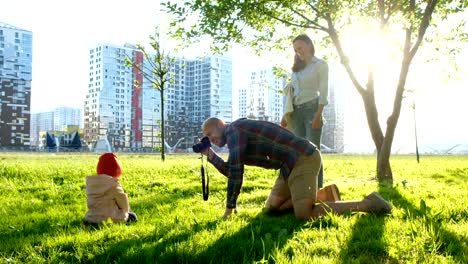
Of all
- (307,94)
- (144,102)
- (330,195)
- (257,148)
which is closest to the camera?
(257,148)

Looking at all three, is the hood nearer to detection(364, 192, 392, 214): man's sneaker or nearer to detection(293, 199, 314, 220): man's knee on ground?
detection(293, 199, 314, 220): man's knee on ground

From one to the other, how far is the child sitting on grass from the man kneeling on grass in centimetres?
143

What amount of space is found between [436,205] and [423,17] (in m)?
6.35

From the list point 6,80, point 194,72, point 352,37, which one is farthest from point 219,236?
point 194,72

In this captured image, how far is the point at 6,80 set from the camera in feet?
469

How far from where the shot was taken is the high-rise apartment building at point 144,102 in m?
160

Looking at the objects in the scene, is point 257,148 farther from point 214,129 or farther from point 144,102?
point 144,102

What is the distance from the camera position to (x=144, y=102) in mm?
168250

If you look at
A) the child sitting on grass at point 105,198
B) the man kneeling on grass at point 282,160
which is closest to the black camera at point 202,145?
the man kneeling on grass at point 282,160

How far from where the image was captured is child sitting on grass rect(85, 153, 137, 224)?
5574 millimetres

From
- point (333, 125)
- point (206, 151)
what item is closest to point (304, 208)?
point (206, 151)

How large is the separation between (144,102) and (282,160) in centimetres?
16712

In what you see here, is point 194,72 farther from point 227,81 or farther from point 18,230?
point 18,230

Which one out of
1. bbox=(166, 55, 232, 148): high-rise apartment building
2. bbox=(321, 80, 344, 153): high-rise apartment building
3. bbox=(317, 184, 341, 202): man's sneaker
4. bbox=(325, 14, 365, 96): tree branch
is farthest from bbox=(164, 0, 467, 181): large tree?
bbox=(166, 55, 232, 148): high-rise apartment building
